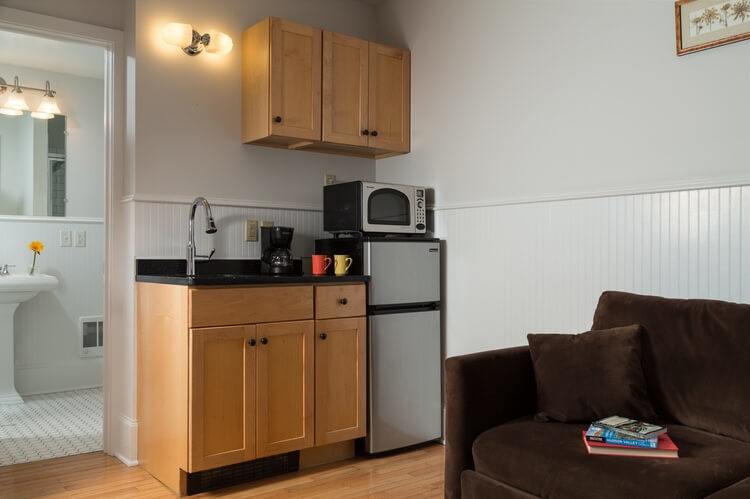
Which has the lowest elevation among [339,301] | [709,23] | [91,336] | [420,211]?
[91,336]

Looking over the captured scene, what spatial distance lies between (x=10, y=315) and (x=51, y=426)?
3.53 ft

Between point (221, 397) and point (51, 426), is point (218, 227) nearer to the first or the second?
point (221, 397)

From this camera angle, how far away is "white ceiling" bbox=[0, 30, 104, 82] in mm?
4176

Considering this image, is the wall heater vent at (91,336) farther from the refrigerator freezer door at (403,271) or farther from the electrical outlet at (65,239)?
the refrigerator freezer door at (403,271)

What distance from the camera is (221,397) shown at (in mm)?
2672

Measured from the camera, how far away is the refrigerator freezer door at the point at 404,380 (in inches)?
124

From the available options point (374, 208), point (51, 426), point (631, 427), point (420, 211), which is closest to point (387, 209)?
point (374, 208)

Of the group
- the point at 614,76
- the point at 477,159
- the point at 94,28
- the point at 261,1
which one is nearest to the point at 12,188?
the point at 94,28

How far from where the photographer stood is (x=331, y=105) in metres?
3.36

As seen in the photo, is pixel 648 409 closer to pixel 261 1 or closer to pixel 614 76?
pixel 614 76

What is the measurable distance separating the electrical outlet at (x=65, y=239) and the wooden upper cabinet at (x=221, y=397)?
2525 millimetres

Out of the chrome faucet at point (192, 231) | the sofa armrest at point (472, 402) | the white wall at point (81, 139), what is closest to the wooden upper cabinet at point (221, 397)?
the chrome faucet at point (192, 231)

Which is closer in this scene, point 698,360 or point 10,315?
point 698,360

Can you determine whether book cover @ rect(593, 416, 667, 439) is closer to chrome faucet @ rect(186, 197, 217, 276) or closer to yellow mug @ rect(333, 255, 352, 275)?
yellow mug @ rect(333, 255, 352, 275)
